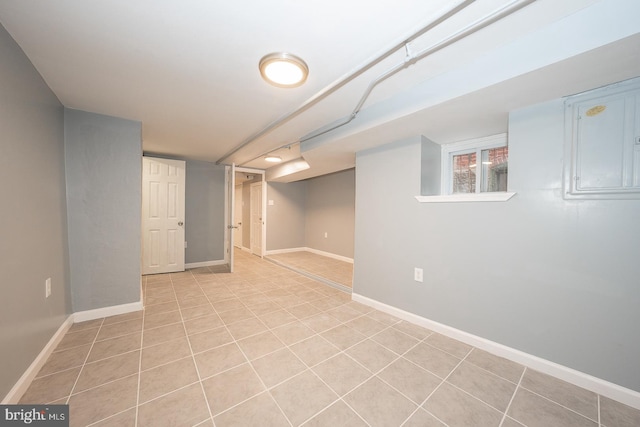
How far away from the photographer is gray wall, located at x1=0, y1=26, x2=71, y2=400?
1398 millimetres

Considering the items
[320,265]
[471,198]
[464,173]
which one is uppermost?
[464,173]

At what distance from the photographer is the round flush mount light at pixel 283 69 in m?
1.58

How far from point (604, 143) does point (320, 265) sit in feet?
14.4

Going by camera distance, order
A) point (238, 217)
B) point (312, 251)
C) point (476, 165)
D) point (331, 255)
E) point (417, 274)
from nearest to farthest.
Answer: point (417, 274), point (476, 165), point (331, 255), point (312, 251), point (238, 217)

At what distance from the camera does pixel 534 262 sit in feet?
6.00

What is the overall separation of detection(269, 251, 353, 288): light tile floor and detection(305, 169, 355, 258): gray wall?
367 mm

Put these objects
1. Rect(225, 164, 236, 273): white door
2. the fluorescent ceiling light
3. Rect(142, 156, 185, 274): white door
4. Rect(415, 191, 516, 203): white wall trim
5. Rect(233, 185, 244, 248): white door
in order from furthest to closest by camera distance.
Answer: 1. Rect(233, 185, 244, 248): white door
2. the fluorescent ceiling light
3. Rect(225, 164, 236, 273): white door
4. Rect(142, 156, 185, 274): white door
5. Rect(415, 191, 516, 203): white wall trim

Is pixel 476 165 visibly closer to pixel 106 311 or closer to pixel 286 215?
pixel 106 311

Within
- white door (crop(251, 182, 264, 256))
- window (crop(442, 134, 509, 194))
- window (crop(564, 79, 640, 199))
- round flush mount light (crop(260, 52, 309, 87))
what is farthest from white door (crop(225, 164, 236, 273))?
window (crop(564, 79, 640, 199))

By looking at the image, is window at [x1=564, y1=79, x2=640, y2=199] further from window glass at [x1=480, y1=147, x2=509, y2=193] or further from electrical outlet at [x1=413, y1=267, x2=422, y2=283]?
electrical outlet at [x1=413, y1=267, x2=422, y2=283]

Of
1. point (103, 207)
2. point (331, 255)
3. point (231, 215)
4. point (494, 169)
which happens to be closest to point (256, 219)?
point (231, 215)

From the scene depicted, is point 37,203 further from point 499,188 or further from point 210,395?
point 499,188

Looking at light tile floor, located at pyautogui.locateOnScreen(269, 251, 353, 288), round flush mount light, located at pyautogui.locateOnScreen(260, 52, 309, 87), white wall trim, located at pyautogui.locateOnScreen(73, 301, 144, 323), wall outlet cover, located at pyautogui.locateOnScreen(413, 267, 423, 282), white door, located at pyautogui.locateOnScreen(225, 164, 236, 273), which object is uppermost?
round flush mount light, located at pyautogui.locateOnScreen(260, 52, 309, 87)

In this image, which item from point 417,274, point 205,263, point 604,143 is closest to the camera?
point 604,143
